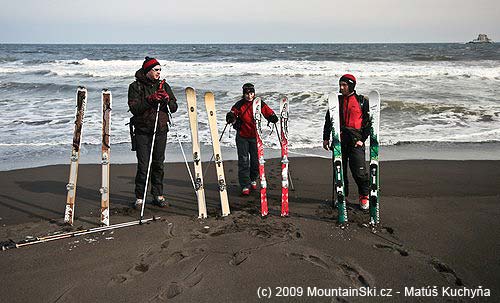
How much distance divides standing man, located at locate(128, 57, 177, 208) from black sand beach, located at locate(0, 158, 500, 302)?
0.43 meters

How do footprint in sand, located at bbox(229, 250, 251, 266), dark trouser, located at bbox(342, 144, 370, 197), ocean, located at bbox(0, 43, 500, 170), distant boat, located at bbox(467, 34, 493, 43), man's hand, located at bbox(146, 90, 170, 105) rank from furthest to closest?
distant boat, located at bbox(467, 34, 493, 43), ocean, located at bbox(0, 43, 500, 170), dark trouser, located at bbox(342, 144, 370, 197), man's hand, located at bbox(146, 90, 170, 105), footprint in sand, located at bbox(229, 250, 251, 266)

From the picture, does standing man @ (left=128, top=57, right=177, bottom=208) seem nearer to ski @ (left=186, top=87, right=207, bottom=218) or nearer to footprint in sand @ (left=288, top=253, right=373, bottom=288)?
ski @ (left=186, top=87, right=207, bottom=218)

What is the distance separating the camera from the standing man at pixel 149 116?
212 inches

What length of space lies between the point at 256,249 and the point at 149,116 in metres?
2.41

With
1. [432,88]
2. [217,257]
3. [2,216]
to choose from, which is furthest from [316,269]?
[432,88]

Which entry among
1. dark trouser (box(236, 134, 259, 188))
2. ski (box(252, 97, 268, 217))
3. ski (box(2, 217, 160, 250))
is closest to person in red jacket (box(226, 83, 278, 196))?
dark trouser (box(236, 134, 259, 188))

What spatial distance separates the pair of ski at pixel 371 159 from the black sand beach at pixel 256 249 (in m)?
0.21

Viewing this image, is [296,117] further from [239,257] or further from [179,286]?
[179,286]

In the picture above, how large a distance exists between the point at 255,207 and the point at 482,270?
9.72ft

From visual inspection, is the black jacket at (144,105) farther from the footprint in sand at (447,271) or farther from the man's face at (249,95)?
the footprint in sand at (447,271)

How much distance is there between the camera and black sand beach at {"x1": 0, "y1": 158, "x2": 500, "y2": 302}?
11.9 feet

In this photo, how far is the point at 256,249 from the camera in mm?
4367

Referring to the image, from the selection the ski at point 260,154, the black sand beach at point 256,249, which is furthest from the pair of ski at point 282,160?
the black sand beach at point 256,249

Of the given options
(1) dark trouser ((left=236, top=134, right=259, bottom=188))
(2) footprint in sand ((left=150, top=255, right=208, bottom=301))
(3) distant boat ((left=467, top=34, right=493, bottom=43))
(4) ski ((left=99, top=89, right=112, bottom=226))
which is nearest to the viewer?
(2) footprint in sand ((left=150, top=255, right=208, bottom=301))
